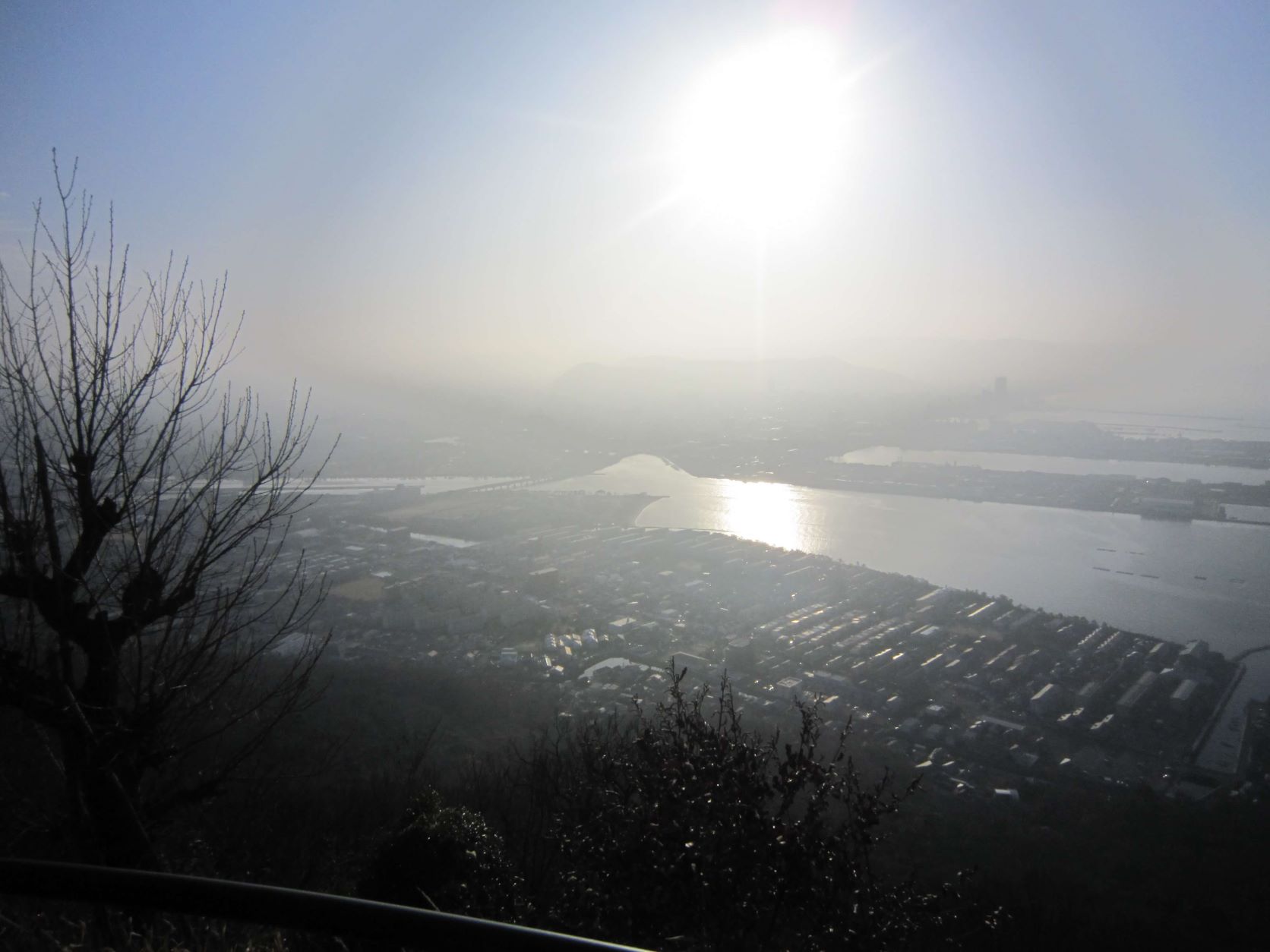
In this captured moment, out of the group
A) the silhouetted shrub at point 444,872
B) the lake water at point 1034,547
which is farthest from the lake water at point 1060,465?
the silhouetted shrub at point 444,872

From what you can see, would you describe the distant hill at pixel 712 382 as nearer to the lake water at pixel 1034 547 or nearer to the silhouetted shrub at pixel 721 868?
the lake water at pixel 1034 547

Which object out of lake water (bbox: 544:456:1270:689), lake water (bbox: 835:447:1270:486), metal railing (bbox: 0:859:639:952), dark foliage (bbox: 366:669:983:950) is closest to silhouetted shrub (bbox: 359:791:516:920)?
dark foliage (bbox: 366:669:983:950)

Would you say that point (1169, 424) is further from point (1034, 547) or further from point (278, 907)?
point (278, 907)

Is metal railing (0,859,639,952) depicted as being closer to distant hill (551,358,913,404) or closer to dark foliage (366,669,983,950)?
dark foliage (366,669,983,950)

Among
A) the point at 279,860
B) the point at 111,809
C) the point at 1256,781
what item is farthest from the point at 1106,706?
the point at 111,809

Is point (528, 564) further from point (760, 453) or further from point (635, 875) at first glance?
point (760, 453)

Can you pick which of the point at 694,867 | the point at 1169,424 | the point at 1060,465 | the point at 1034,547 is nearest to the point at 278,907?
the point at 694,867
